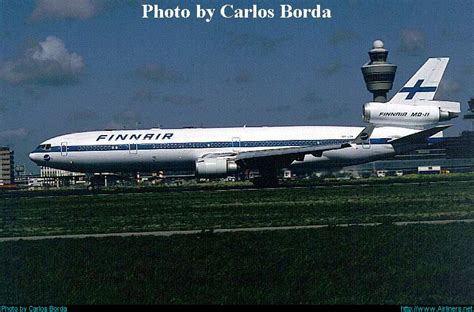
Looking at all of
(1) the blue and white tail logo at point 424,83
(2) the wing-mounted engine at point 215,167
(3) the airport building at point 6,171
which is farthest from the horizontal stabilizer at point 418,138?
(3) the airport building at point 6,171

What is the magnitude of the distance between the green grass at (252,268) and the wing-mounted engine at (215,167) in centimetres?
2308

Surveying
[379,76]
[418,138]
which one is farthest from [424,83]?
[379,76]

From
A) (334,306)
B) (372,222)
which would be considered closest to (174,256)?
(334,306)

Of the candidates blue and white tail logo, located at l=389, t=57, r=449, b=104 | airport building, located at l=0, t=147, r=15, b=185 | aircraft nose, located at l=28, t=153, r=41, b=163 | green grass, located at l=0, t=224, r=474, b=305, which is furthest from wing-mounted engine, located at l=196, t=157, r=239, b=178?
airport building, located at l=0, t=147, r=15, b=185

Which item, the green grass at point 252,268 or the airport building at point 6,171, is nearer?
the green grass at point 252,268

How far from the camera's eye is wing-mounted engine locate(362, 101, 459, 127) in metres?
42.8

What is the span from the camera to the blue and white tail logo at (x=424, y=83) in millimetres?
45188

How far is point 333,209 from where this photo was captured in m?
21.9

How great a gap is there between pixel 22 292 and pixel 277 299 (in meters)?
3.49

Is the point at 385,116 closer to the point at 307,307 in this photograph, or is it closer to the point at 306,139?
the point at 306,139

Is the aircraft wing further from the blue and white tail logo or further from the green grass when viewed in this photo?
the green grass

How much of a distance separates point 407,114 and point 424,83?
11.7 ft

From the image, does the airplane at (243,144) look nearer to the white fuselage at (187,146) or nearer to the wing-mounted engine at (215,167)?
the white fuselage at (187,146)

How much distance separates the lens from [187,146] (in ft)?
135
